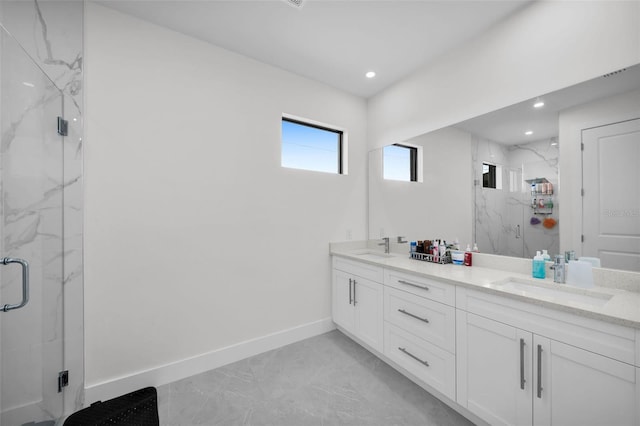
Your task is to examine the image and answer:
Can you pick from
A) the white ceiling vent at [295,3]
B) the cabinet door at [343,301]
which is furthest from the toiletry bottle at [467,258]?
the white ceiling vent at [295,3]

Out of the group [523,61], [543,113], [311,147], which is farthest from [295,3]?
[543,113]

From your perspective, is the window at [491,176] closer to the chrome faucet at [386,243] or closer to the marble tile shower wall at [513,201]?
the marble tile shower wall at [513,201]

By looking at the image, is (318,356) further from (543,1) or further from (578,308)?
(543,1)

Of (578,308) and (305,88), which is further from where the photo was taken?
(305,88)

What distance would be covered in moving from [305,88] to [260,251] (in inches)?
68.6

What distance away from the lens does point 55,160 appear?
1.49 metres

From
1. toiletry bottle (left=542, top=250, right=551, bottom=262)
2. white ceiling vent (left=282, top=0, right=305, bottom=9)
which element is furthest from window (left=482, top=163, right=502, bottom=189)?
white ceiling vent (left=282, top=0, right=305, bottom=9)

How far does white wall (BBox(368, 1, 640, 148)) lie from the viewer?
1.38 metres

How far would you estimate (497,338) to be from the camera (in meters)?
1.36

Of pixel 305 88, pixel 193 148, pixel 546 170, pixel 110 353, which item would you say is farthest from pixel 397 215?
pixel 110 353

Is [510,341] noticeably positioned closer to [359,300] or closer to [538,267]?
[538,267]

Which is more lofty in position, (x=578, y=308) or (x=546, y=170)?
(x=546, y=170)

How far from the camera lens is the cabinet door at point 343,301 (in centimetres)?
249

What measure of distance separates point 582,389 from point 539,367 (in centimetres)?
14
